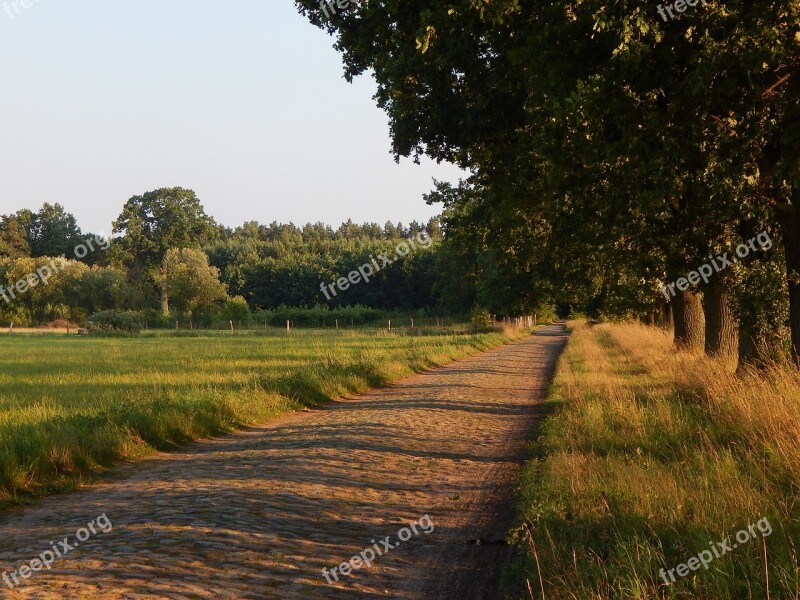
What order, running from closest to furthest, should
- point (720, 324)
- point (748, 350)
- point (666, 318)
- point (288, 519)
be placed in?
point (288, 519) < point (748, 350) < point (720, 324) < point (666, 318)

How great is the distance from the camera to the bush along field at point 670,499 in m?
4.82

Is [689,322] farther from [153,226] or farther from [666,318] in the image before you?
[153,226]

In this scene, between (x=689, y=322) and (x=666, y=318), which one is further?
(x=666, y=318)

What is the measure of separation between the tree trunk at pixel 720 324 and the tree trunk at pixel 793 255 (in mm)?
7689

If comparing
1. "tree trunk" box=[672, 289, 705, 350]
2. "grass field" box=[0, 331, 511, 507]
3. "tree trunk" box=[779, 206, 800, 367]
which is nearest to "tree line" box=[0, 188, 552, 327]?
"tree trunk" box=[672, 289, 705, 350]

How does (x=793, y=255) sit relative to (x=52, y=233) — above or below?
below

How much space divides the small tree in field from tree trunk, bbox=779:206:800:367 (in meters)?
78.6

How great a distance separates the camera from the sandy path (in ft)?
18.1

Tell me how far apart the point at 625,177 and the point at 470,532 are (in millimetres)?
8422

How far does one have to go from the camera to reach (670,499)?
6.46 m

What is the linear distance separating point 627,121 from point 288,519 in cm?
626

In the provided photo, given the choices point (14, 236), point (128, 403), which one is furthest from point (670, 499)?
point (14, 236)

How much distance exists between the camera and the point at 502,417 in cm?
1528

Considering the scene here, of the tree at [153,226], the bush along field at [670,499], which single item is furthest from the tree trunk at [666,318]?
the tree at [153,226]
